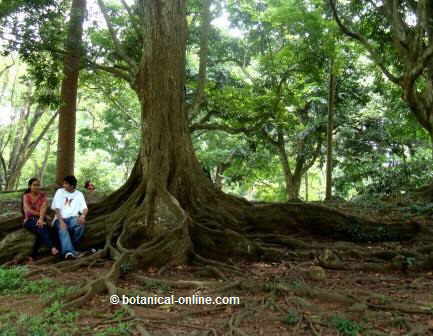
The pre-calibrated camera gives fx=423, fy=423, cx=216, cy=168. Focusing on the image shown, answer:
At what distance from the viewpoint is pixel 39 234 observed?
23.5 ft

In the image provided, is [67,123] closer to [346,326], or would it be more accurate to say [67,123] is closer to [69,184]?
[69,184]

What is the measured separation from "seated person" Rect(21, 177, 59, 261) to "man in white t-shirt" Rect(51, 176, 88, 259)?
7.2 inches

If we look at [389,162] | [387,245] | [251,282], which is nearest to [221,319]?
[251,282]

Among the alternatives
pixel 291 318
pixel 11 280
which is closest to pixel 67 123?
pixel 11 280

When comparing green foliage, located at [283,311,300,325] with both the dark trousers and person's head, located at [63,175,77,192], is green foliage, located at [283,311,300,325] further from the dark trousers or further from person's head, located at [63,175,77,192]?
person's head, located at [63,175,77,192]

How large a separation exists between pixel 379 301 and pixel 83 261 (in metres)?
4.30

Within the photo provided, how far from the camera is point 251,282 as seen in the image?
5.57 m

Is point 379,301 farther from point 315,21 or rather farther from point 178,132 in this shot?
point 315,21

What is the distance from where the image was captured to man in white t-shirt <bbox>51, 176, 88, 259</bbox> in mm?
7223

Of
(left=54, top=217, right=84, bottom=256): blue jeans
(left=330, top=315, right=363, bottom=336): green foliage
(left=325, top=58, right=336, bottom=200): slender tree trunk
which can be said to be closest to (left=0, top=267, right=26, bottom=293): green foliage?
(left=54, top=217, right=84, bottom=256): blue jeans

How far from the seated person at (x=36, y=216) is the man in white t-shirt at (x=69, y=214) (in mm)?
184

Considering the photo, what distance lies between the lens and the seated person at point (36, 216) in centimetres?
716

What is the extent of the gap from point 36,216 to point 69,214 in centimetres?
56

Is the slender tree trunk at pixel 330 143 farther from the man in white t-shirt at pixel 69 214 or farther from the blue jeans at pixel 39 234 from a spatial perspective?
the blue jeans at pixel 39 234
